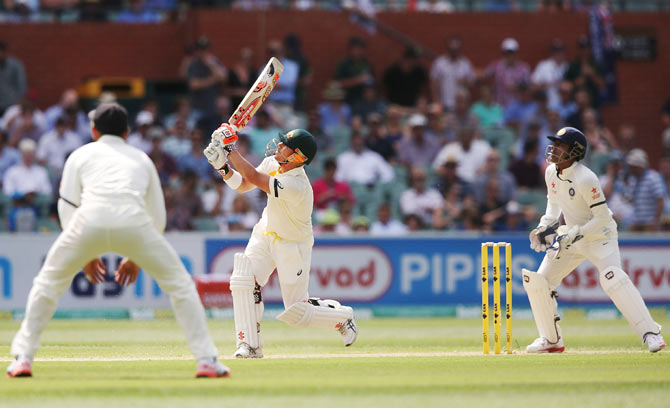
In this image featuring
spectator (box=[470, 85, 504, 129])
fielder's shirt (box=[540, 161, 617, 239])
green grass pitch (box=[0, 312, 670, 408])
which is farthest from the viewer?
spectator (box=[470, 85, 504, 129])

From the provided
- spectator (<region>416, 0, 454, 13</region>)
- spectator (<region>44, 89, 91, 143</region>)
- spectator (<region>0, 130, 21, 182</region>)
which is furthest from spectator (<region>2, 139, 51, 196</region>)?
spectator (<region>416, 0, 454, 13</region>)

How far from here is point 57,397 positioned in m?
6.45

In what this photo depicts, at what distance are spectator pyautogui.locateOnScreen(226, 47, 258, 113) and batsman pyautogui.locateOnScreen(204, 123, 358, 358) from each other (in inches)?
327

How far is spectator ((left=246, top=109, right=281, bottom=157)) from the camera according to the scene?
16653 mm

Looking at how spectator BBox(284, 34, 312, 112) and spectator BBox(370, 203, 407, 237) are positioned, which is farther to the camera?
spectator BBox(284, 34, 312, 112)

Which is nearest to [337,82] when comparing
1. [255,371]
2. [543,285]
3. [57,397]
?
[543,285]

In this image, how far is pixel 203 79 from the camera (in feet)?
56.6

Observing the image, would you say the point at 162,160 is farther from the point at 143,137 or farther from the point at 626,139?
the point at 626,139

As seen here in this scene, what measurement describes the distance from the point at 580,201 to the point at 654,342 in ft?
4.33

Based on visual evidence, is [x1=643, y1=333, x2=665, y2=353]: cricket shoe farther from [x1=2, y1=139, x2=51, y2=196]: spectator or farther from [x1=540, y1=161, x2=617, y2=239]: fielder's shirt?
[x1=2, y1=139, x2=51, y2=196]: spectator

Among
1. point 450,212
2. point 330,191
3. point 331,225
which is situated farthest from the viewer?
point 450,212

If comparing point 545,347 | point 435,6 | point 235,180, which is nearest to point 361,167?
point 435,6

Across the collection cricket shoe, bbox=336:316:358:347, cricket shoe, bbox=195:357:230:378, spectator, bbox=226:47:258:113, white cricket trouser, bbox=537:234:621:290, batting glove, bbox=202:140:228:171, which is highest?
spectator, bbox=226:47:258:113

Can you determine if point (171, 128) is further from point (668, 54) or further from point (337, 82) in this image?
point (668, 54)
